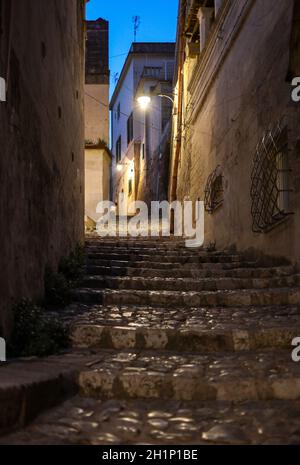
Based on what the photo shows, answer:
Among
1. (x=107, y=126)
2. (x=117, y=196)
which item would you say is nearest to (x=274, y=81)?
(x=107, y=126)

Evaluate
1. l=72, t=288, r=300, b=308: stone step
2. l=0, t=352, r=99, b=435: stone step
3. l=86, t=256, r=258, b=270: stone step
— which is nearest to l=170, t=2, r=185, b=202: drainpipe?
l=86, t=256, r=258, b=270: stone step

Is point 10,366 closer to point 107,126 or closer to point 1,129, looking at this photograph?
point 1,129

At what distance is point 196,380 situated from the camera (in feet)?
10.2

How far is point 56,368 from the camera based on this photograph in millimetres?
3229

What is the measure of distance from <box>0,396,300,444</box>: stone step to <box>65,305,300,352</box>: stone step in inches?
36.3

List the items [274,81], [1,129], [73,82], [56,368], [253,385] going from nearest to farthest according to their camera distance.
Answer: [253,385] → [56,368] → [1,129] → [274,81] → [73,82]

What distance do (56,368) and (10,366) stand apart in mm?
288

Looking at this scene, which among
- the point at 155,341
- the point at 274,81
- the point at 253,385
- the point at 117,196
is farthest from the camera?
the point at 117,196

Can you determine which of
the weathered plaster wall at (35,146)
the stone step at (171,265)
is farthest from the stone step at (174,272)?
the weathered plaster wall at (35,146)

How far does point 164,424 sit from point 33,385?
2.39 feet

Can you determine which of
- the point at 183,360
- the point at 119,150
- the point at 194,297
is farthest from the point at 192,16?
the point at 119,150

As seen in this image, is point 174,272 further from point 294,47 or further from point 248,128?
point 294,47

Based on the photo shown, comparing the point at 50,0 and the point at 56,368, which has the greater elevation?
the point at 50,0
